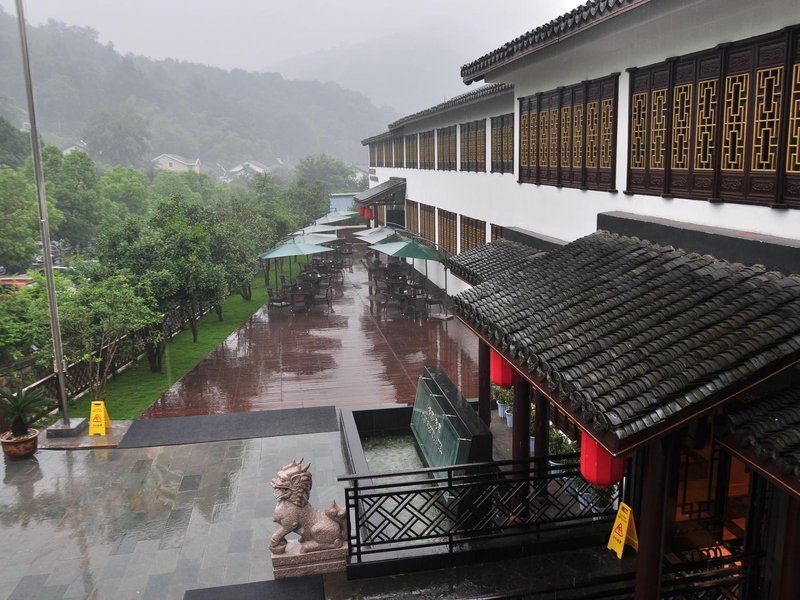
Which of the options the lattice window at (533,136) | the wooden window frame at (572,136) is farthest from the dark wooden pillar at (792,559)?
the lattice window at (533,136)

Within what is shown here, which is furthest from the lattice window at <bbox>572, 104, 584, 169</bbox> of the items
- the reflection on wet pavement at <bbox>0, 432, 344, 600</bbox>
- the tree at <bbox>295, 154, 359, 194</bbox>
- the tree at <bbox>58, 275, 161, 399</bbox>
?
the tree at <bbox>295, 154, 359, 194</bbox>

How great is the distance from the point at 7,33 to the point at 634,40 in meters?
145

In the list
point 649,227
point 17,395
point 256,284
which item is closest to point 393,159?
point 256,284

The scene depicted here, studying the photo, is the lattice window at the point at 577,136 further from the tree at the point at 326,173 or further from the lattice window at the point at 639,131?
the tree at the point at 326,173

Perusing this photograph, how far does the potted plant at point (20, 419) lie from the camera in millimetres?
10836

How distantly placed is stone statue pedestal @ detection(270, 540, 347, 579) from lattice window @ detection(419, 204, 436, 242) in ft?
63.6

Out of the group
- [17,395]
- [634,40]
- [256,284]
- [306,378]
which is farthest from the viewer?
[256,284]

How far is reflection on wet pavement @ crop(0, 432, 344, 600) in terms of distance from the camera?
7660mm

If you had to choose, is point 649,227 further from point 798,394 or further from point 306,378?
point 306,378

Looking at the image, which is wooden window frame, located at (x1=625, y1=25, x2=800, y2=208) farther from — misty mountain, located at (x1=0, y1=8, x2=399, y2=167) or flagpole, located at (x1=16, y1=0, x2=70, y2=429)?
misty mountain, located at (x1=0, y1=8, x2=399, y2=167)

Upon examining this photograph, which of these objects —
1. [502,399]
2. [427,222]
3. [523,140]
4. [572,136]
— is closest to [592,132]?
[572,136]

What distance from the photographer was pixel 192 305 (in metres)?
18.5

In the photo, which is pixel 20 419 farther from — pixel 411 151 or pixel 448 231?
pixel 411 151

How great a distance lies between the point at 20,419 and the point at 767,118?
1129cm
